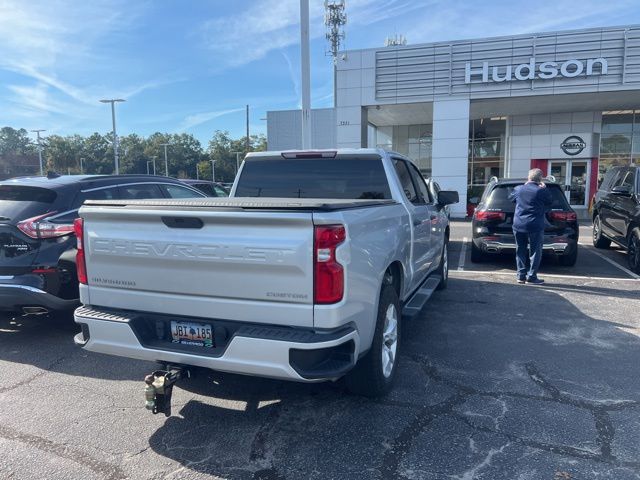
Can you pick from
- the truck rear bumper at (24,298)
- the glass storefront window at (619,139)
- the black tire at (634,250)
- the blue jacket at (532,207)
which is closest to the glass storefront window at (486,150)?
the glass storefront window at (619,139)

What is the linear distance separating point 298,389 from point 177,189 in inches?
163

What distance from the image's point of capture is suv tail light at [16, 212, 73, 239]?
4859 mm

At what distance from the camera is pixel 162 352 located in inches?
123

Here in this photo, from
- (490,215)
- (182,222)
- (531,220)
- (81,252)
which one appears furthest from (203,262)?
(490,215)

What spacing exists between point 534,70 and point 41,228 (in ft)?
55.3

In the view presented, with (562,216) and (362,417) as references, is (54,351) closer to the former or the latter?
(362,417)

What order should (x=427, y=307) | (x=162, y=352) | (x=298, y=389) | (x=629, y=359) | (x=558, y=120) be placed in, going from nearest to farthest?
(x=162, y=352) → (x=298, y=389) → (x=629, y=359) → (x=427, y=307) → (x=558, y=120)

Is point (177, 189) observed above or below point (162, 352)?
above

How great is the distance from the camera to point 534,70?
16781mm

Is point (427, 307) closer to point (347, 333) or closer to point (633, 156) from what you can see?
point (347, 333)

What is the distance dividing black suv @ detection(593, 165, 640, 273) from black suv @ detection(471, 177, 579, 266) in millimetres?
1001

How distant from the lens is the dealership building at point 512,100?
54.3 feet

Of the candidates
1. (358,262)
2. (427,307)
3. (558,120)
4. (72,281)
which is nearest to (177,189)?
(72,281)

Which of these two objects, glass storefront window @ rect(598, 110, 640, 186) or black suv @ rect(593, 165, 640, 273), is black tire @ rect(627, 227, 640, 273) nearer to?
black suv @ rect(593, 165, 640, 273)
